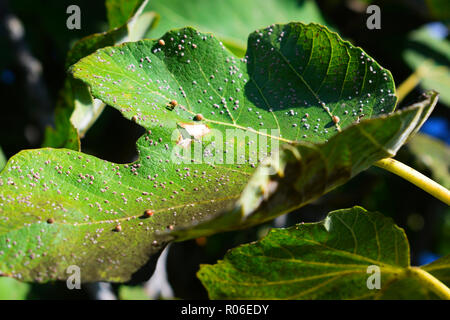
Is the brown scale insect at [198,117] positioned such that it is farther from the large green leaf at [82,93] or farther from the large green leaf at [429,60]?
the large green leaf at [429,60]

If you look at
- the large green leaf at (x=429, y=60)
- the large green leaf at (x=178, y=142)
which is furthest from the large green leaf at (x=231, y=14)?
the large green leaf at (x=178, y=142)

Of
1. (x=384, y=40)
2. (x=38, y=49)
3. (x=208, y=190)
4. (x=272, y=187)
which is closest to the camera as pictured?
(x=272, y=187)

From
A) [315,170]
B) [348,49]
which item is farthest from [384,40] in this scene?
[315,170]

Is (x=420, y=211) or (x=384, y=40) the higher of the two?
(x=384, y=40)

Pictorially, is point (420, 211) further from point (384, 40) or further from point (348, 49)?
point (348, 49)

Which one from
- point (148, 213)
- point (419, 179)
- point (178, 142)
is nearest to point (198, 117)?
point (178, 142)

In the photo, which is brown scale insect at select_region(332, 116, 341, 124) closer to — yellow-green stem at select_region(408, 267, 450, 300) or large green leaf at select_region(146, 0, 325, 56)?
yellow-green stem at select_region(408, 267, 450, 300)

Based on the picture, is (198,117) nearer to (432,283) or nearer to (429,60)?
(432,283)
